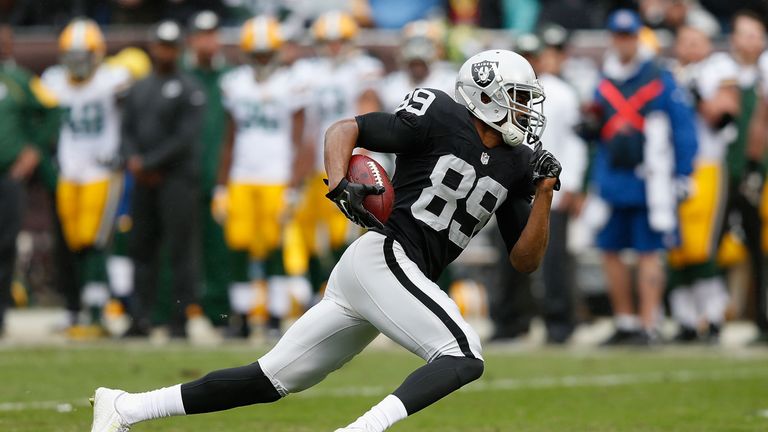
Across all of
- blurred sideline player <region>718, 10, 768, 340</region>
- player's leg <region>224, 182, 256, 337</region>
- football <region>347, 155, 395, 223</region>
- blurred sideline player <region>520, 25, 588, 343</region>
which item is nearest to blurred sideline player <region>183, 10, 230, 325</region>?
player's leg <region>224, 182, 256, 337</region>

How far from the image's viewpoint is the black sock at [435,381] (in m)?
5.24

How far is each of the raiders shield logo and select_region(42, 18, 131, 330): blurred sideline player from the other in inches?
260

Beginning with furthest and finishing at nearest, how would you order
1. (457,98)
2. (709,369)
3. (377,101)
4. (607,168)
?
(377,101)
(607,168)
(709,369)
(457,98)

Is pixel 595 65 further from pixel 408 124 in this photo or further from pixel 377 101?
pixel 408 124

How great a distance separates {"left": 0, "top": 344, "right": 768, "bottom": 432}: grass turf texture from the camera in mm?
7238

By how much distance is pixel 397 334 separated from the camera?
216 inches

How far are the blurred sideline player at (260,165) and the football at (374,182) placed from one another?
20.7 feet

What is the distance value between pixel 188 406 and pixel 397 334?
85 cm

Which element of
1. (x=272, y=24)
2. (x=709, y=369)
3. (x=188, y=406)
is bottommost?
(x=709, y=369)

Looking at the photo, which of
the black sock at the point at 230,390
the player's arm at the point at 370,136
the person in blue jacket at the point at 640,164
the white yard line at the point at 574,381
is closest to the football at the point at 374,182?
the player's arm at the point at 370,136

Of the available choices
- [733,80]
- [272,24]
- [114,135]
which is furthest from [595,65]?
[114,135]

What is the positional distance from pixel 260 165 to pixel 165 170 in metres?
0.77

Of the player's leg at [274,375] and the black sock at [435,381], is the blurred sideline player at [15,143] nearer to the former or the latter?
the player's leg at [274,375]

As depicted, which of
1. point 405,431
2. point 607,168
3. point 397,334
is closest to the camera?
point 397,334
